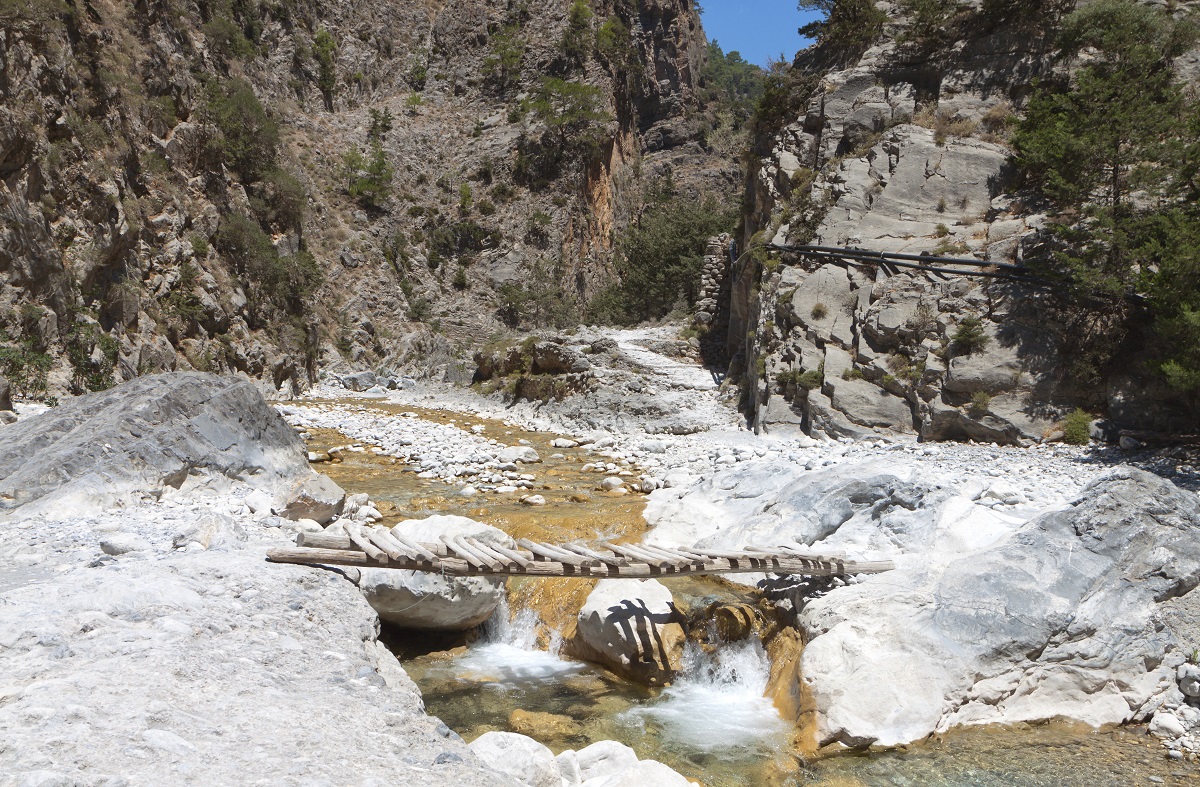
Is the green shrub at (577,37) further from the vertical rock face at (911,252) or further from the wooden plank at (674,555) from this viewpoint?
the wooden plank at (674,555)

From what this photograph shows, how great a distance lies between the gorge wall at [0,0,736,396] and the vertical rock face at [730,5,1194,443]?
49.4 ft

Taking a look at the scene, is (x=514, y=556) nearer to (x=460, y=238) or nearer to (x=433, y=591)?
(x=433, y=591)

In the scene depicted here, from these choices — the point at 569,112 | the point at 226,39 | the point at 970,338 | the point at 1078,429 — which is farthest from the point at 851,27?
the point at 226,39

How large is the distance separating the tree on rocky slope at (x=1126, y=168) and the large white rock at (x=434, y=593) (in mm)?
8931

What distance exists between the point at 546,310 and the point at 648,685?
30.4 meters

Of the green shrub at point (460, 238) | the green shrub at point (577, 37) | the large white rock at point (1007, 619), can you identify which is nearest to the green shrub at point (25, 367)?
the large white rock at point (1007, 619)

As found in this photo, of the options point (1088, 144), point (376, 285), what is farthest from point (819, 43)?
point (376, 285)

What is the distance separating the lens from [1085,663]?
595 cm

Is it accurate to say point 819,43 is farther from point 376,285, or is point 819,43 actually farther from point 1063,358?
point 376,285

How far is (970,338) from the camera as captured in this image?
12.9m

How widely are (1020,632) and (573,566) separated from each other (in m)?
Answer: 3.82

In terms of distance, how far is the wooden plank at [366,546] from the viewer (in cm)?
610

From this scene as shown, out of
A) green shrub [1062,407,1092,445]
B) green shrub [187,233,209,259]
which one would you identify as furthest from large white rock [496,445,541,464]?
green shrub [187,233,209,259]

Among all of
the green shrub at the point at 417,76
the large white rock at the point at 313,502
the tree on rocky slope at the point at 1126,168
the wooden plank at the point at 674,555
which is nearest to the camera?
the wooden plank at the point at 674,555
